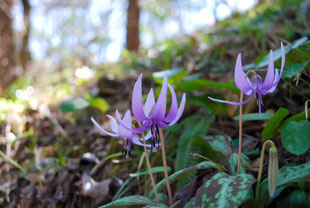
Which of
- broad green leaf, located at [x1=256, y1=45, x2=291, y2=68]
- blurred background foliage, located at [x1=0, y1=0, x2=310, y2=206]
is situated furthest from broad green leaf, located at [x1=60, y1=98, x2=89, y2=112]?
broad green leaf, located at [x1=256, y1=45, x2=291, y2=68]

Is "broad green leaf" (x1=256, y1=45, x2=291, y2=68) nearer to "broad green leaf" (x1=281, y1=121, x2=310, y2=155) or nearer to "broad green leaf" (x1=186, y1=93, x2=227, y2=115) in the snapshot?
"broad green leaf" (x1=186, y1=93, x2=227, y2=115)

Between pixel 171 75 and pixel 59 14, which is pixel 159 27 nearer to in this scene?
pixel 59 14

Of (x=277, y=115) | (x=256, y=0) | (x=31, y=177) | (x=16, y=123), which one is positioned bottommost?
(x=31, y=177)

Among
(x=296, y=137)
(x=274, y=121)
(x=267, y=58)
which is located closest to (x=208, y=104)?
(x=267, y=58)

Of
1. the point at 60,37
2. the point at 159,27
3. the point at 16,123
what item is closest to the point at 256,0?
the point at 16,123

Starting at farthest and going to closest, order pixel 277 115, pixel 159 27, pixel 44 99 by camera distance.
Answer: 1. pixel 159 27
2. pixel 44 99
3. pixel 277 115

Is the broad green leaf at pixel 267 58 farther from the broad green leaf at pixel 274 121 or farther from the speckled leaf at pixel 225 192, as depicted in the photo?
the speckled leaf at pixel 225 192
